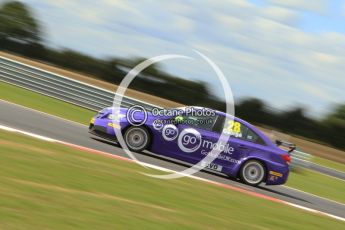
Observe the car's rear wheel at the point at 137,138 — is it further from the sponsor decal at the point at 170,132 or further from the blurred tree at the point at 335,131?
the blurred tree at the point at 335,131

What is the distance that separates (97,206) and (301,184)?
10.9 meters

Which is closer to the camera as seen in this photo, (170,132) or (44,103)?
(170,132)

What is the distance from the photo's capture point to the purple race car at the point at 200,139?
12.9 meters

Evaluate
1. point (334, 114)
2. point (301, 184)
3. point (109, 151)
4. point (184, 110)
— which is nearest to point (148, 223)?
point (109, 151)

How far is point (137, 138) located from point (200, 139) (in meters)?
1.40

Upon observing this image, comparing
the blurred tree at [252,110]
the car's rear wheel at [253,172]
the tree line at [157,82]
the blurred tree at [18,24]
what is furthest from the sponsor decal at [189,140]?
the blurred tree at [18,24]

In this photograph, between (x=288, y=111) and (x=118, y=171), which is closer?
(x=118, y=171)

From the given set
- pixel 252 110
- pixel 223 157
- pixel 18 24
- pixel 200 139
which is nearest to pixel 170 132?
pixel 200 139

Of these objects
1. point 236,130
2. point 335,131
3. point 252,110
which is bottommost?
point 236,130

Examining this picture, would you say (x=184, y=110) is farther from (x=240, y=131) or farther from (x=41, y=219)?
(x=41, y=219)

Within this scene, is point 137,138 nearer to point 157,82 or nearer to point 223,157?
point 223,157

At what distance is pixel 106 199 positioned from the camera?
7.32 m

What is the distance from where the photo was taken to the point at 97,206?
6828 millimetres

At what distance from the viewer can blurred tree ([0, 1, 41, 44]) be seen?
45094 mm
